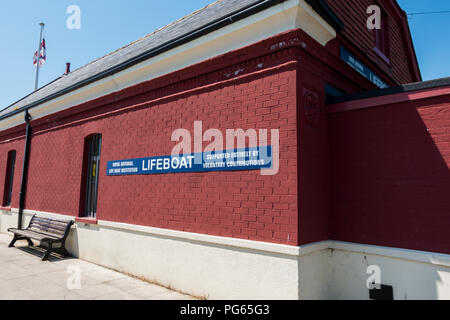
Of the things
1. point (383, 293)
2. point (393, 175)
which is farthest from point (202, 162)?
point (383, 293)

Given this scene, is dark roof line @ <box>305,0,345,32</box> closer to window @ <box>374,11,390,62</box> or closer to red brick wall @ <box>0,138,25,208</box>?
window @ <box>374,11,390,62</box>

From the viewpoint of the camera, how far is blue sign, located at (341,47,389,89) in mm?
5602

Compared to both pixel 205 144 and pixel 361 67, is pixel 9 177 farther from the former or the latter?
pixel 361 67

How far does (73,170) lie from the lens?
8.15 meters

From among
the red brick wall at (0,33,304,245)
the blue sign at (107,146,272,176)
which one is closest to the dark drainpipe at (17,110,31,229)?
the red brick wall at (0,33,304,245)

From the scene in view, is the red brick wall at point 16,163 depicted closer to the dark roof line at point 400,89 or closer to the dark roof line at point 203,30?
the dark roof line at point 203,30

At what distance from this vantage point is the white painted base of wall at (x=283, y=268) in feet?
12.5

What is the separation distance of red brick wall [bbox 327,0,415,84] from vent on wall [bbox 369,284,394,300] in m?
3.80

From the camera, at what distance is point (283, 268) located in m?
3.93

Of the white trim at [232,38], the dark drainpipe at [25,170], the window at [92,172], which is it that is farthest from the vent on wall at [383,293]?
the dark drainpipe at [25,170]

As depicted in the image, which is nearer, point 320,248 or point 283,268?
point 283,268

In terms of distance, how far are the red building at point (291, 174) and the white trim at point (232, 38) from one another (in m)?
0.02

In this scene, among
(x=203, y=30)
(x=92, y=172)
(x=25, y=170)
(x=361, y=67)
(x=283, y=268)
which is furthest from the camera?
(x=25, y=170)

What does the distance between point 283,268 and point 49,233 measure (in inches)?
264
